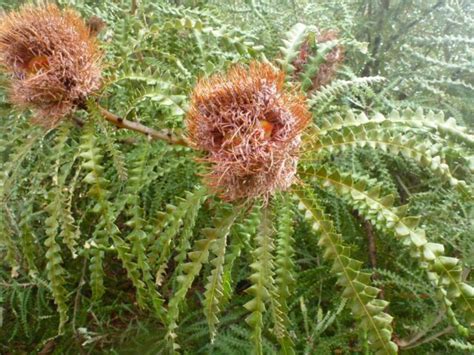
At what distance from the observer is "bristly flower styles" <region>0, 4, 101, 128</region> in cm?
131

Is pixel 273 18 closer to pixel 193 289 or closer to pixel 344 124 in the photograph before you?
pixel 344 124

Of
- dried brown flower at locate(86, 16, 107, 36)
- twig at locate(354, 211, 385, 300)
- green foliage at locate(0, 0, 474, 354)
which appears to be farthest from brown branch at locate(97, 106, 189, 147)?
twig at locate(354, 211, 385, 300)

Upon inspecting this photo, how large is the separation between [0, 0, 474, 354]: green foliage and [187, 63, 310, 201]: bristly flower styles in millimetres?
67

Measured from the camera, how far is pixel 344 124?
1.30m

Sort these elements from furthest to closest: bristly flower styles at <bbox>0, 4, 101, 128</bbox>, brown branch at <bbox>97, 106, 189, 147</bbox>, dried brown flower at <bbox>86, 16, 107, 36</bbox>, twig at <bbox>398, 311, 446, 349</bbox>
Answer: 1. dried brown flower at <bbox>86, 16, 107, 36</bbox>
2. twig at <bbox>398, 311, 446, 349</bbox>
3. brown branch at <bbox>97, 106, 189, 147</bbox>
4. bristly flower styles at <bbox>0, 4, 101, 128</bbox>

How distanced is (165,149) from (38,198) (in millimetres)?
865

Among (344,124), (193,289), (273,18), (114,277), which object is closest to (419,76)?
(273,18)

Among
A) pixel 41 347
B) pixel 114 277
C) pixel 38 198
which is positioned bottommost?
pixel 41 347

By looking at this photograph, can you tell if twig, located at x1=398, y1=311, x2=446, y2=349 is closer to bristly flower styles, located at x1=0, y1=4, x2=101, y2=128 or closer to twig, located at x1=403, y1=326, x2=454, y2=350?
twig, located at x1=403, y1=326, x2=454, y2=350

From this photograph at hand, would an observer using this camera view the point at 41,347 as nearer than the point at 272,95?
No

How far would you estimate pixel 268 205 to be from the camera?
4.16 ft

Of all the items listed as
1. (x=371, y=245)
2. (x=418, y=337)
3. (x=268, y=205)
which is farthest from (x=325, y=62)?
(x=418, y=337)

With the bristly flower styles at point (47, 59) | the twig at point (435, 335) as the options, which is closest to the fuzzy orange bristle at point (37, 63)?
the bristly flower styles at point (47, 59)

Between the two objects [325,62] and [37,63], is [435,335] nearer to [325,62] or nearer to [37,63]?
[325,62]
